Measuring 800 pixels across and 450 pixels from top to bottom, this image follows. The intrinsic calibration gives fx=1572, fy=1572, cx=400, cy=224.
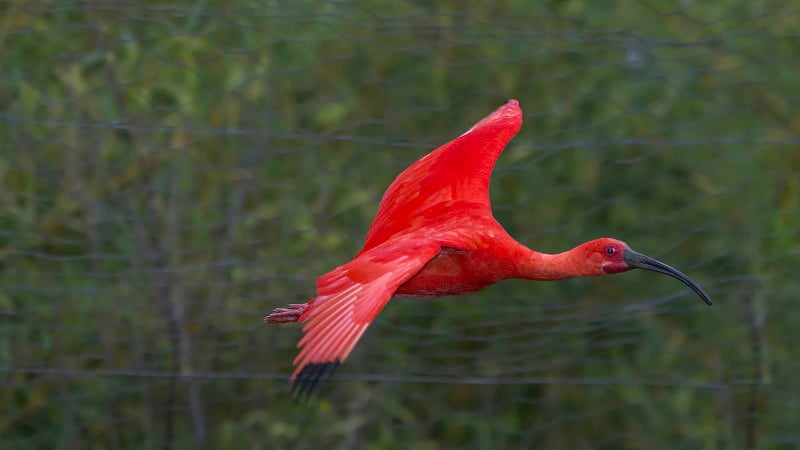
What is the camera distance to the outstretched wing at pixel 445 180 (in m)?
4.43

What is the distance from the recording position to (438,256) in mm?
4211

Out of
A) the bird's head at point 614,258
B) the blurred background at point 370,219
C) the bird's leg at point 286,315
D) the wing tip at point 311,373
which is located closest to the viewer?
the wing tip at point 311,373

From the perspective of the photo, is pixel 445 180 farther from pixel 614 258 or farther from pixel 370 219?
pixel 370 219

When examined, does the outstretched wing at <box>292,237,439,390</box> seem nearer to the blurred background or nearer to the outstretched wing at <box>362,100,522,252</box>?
the outstretched wing at <box>362,100,522,252</box>

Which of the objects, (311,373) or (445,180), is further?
(445,180)

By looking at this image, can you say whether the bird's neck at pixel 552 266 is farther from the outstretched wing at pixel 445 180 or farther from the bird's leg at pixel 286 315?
the bird's leg at pixel 286 315

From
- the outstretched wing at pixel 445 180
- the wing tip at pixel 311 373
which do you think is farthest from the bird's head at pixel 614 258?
the wing tip at pixel 311 373

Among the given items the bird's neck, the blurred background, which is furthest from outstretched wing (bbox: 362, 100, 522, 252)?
the blurred background

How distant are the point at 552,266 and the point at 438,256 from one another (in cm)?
32

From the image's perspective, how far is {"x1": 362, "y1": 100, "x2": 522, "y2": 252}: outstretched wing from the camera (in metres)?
4.43

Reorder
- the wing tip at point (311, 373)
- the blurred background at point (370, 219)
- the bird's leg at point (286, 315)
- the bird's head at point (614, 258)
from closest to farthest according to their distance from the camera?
the wing tip at point (311, 373) → the bird's head at point (614, 258) → the bird's leg at point (286, 315) → the blurred background at point (370, 219)

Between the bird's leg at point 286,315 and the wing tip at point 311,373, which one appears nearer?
the wing tip at point 311,373

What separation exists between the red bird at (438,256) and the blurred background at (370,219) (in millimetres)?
517

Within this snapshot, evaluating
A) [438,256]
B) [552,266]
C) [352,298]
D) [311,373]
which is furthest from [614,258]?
[311,373]
